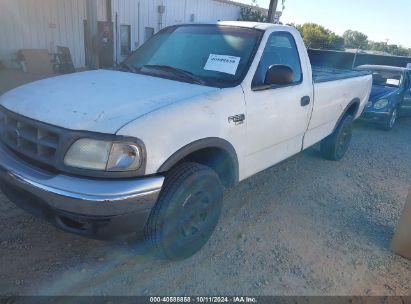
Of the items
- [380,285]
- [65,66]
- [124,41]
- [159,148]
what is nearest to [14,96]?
[159,148]

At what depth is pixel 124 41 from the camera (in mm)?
15914

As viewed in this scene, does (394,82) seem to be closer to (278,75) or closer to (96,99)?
(278,75)

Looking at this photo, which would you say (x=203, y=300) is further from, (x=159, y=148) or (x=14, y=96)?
(x=14, y=96)

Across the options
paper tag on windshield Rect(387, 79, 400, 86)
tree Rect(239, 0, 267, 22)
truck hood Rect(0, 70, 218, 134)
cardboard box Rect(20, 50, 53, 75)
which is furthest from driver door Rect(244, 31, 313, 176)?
tree Rect(239, 0, 267, 22)

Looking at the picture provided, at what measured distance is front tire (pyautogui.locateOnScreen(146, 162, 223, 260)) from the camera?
2.49 meters

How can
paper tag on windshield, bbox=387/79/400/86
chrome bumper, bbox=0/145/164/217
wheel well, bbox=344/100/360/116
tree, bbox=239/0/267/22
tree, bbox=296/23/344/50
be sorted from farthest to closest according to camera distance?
tree, bbox=296/23/344/50, tree, bbox=239/0/267/22, paper tag on windshield, bbox=387/79/400/86, wheel well, bbox=344/100/360/116, chrome bumper, bbox=0/145/164/217

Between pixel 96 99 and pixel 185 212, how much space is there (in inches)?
42.8

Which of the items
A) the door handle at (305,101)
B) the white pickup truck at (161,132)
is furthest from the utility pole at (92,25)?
the door handle at (305,101)

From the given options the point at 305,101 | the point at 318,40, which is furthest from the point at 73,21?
the point at 318,40

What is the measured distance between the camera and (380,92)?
8281 mm

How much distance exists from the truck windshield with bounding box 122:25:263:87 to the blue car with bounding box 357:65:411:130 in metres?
5.94

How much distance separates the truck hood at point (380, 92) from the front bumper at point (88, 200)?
293 inches

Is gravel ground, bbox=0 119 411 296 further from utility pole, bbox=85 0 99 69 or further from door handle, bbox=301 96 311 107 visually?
utility pole, bbox=85 0 99 69

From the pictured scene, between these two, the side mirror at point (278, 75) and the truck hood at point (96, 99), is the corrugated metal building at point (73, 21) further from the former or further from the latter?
the truck hood at point (96, 99)
